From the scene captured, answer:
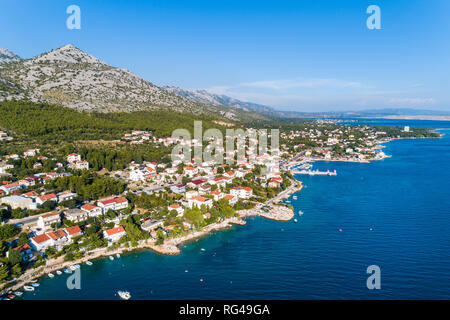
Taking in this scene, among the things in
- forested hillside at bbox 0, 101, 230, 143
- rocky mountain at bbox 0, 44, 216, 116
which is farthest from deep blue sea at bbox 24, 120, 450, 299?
rocky mountain at bbox 0, 44, 216, 116

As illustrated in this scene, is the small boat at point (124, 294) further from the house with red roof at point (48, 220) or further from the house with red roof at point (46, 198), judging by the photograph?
the house with red roof at point (46, 198)

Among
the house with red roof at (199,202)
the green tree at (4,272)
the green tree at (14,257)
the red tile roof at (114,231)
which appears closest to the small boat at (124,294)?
the red tile roof at (114,231)

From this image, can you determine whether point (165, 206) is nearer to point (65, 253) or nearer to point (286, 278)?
point (65, 253)

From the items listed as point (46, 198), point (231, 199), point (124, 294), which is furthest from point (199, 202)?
point (46, 198)

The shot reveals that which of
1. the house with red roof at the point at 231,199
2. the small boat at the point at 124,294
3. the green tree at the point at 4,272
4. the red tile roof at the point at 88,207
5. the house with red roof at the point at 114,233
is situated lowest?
the small boat at the point at 124,294
